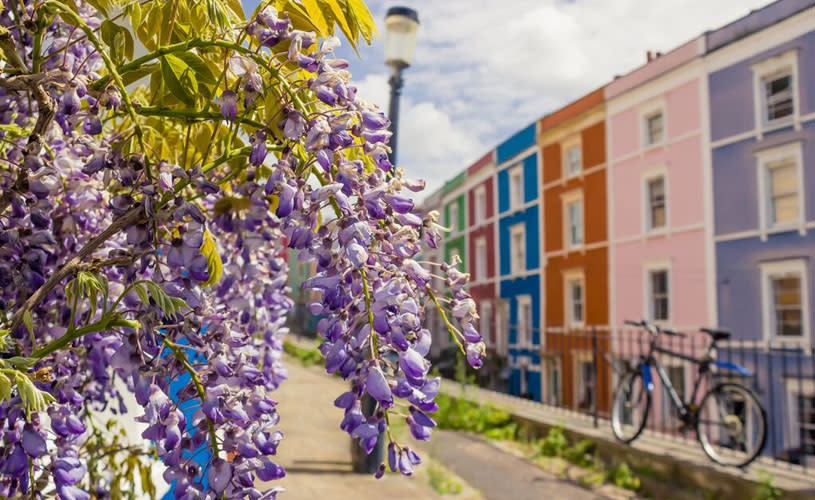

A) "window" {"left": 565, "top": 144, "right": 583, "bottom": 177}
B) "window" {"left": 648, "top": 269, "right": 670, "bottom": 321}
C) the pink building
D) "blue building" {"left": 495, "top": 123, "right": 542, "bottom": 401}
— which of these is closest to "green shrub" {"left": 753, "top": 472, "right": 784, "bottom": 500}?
the pink building

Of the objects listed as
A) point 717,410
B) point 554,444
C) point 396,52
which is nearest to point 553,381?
point 554,444

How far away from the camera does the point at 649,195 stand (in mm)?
19281

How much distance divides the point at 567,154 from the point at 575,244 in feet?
10.1

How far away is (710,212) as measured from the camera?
16844mm

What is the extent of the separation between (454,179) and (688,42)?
16658 mm

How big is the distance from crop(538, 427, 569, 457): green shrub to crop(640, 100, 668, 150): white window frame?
38.5ft

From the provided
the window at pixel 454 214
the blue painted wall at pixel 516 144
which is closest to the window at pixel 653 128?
the blue painted wall at pixel 516 144

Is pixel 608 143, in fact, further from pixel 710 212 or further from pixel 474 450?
pixel 474 450

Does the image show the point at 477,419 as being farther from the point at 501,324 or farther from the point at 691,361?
the point at 501,324

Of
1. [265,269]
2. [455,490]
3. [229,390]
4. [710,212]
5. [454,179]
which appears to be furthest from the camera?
[454,179]

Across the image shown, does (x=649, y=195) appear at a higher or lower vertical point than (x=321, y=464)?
higher

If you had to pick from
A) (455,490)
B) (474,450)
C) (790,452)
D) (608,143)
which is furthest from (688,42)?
(455,490)

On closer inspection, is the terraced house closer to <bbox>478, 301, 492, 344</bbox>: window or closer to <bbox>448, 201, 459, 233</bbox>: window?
<bbox>478, 301, 492, 344</bbox>: window

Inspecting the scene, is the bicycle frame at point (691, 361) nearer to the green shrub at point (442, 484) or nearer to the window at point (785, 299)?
the green shrub at point (442, 484)
